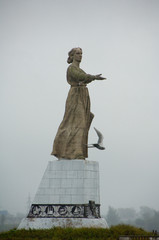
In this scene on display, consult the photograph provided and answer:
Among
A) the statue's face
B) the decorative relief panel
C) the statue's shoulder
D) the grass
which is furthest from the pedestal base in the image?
the statue's face

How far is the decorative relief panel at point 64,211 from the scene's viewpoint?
17.8 m

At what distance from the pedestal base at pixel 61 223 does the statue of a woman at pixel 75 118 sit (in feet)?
9.75

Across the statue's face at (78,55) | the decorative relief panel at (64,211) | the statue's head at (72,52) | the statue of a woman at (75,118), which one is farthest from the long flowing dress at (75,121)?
the decorative relief panel at (64,211)

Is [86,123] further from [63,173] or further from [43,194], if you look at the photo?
[43,194]

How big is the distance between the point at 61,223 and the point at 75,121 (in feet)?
16.0

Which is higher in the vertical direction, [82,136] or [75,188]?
[82,136]

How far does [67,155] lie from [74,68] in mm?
4256

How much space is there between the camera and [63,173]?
18.8 m

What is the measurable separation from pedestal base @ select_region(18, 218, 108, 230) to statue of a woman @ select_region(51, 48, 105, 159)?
9.75ft

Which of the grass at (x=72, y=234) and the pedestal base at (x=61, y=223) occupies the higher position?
the pedestal base at (x=61, y=223)

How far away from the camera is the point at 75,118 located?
1977cm

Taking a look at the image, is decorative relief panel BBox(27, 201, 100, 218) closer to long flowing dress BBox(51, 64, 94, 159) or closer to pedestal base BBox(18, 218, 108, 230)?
pedestal base BBox(18, 218, 108, 230)

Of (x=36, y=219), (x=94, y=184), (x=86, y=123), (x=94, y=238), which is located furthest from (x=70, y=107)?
(x=94, y=238)

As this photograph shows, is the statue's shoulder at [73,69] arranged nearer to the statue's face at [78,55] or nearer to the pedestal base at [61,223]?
the statue's face at [78,55]
